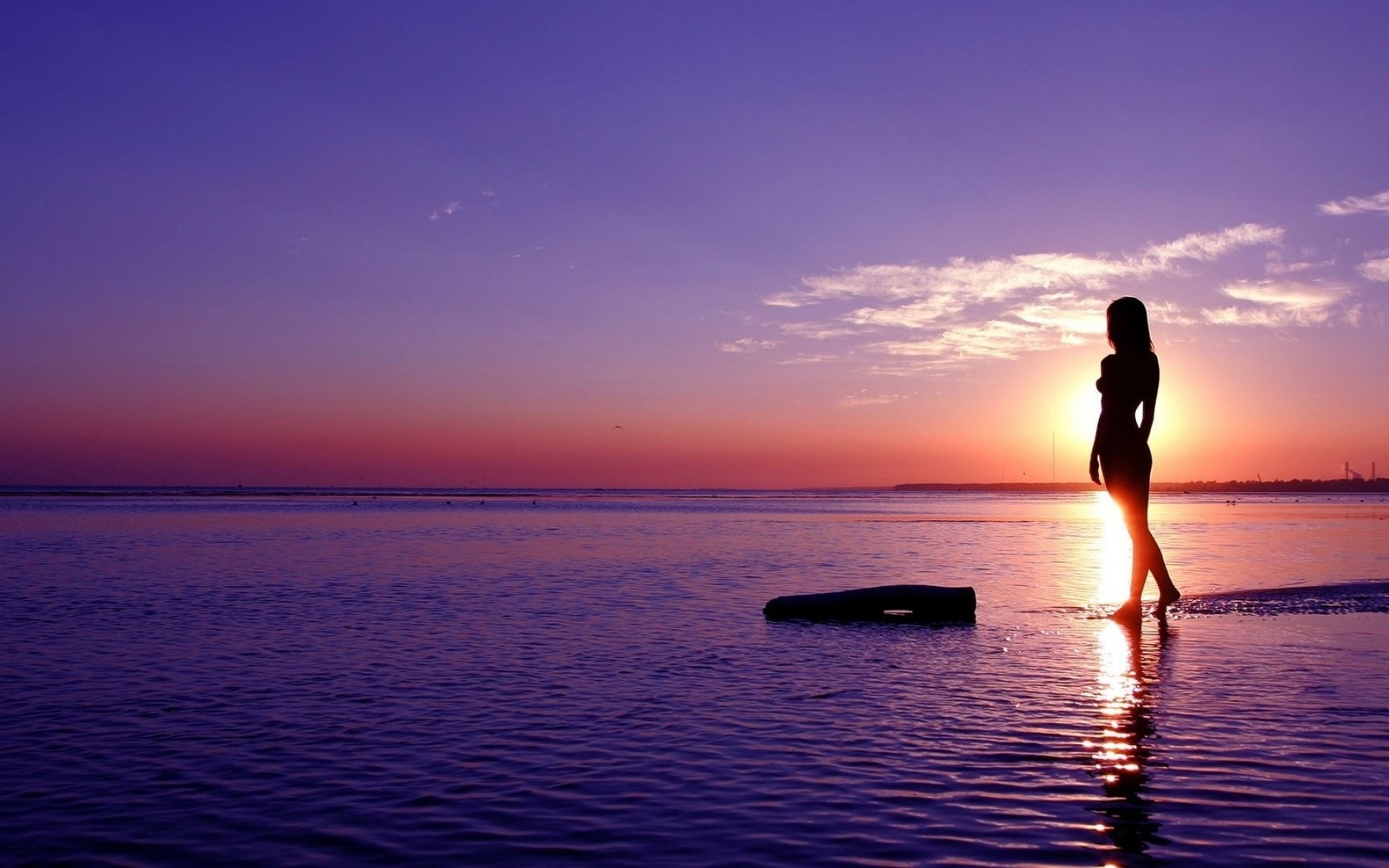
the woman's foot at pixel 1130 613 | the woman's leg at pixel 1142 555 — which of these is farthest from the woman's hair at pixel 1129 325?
the woman's foot at pixel 1130 613

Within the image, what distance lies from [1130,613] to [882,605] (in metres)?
3.97

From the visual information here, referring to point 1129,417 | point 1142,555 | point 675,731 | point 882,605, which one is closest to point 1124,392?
point 1129,417

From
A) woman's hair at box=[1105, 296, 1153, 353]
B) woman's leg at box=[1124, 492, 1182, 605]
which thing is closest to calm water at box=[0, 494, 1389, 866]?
woman's leg at box=[1124, 492, 1182, 605]

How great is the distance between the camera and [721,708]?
33.3 ft

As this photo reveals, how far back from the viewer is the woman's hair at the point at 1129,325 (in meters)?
15.7

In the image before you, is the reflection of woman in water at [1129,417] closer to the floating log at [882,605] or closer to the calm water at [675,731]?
the calm water at [675,731]

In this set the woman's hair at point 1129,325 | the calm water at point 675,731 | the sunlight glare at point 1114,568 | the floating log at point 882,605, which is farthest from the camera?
the sunlight glare at point 1114,568

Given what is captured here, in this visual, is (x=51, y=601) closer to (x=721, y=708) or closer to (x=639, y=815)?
(x=721, y=708)

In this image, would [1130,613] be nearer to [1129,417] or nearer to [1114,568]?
[1129,417]

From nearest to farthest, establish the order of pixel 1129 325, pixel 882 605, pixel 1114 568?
1. pixel 1129 325
2. pixel 882 605
3. pixel 1114 568

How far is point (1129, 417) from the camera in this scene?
52.2 feet

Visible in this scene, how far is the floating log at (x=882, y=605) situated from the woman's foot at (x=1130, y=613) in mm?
2335

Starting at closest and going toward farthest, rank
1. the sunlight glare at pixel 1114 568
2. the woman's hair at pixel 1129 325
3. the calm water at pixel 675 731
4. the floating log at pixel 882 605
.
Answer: the calm water at pixel 675 731 < the woman's hair at pixel 1129 325 < the floating log at pixel 882 605 < the sunlight glare at pixel 1114 568

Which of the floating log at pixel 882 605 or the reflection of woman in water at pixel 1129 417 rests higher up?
the reflection of woman in water at pixel 1129 417
